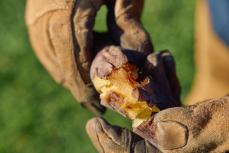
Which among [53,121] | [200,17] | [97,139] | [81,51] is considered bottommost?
[53,121]

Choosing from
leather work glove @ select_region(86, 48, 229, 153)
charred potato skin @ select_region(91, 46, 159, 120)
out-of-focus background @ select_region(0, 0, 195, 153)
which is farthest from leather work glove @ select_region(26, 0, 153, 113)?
out-of-focus background @ select_region(0, 0, 195, 153)

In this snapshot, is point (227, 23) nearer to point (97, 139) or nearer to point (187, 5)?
point (187, 5)

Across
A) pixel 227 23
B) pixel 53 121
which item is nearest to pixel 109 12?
pixel 227 23

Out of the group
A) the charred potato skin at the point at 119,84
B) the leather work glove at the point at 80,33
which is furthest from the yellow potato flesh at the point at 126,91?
the leather work glove at the point at 80,33

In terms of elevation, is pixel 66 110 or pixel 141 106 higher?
pixel 141 106

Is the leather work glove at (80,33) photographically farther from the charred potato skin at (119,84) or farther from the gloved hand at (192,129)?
the gloved hand at (192,129)

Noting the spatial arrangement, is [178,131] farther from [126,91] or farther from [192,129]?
[126,91]

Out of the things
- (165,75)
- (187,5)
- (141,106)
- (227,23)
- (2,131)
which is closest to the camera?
(141,106)
